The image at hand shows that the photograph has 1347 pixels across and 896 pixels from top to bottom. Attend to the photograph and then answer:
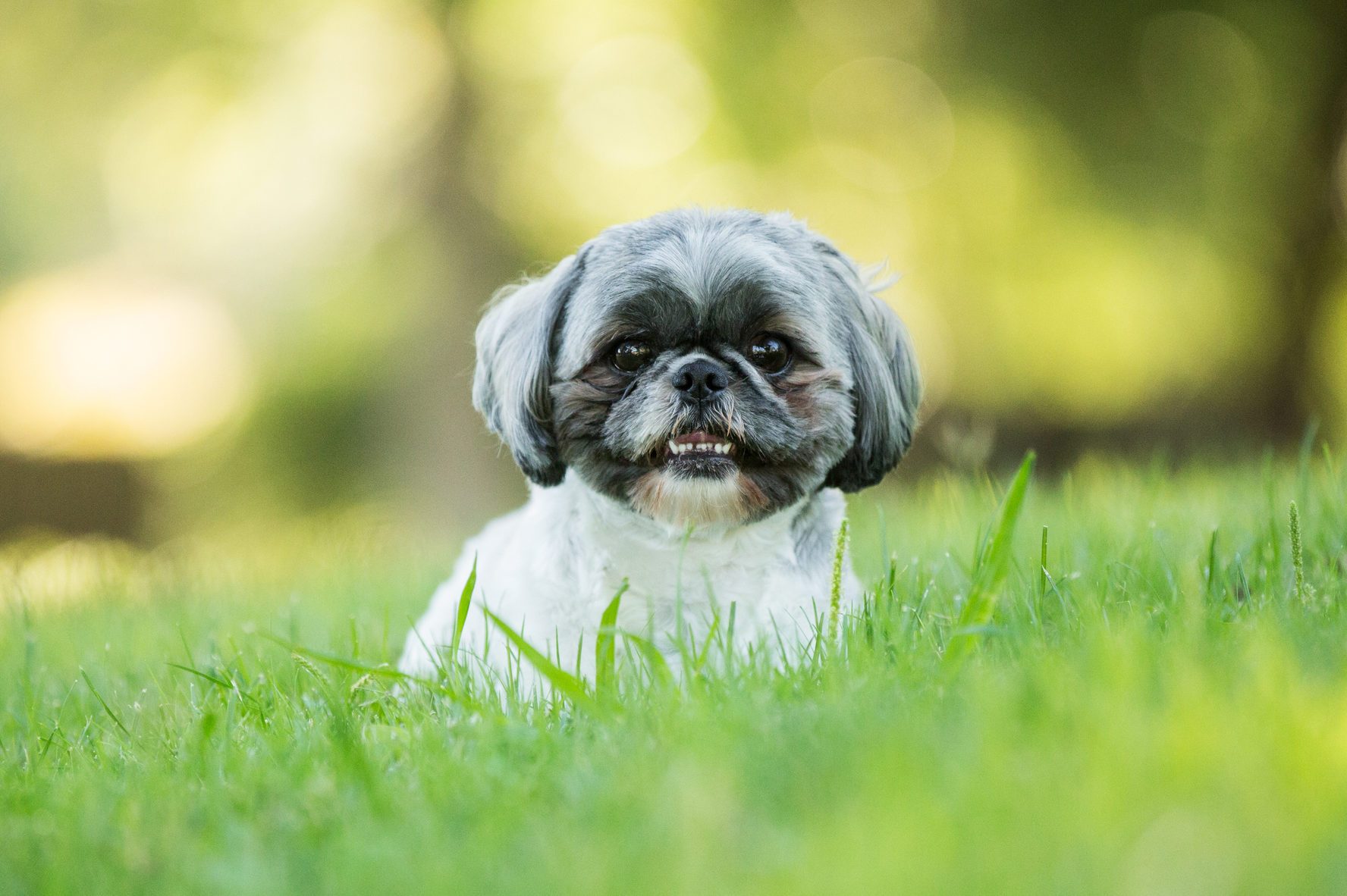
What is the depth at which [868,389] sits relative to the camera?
3.79 meters

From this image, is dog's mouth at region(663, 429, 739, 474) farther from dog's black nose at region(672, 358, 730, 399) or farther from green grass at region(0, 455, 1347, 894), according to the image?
green grass at region(0, 455, 1347, 894)

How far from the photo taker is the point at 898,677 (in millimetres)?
2559

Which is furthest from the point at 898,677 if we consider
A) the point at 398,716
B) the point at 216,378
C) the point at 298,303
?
the point at 216,378

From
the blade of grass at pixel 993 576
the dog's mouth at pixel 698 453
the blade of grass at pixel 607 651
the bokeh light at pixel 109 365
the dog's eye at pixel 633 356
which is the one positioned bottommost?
the bokeh light at pixel 109 365

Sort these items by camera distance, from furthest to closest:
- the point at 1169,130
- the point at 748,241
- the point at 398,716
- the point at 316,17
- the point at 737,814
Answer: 1. the point at 1169,130
2. the point at 316,17
3. the point at 748,241
4. the point at 398,716
5. the point at 737,814

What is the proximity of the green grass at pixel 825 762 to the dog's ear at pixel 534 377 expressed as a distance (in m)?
0.68

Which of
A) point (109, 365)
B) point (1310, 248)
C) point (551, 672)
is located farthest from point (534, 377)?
point (109, 365)

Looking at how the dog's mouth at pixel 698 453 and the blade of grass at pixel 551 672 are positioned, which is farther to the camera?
the dog's mouth at pixel 698 453

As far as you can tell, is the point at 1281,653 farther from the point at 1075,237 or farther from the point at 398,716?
the point at 1075,237

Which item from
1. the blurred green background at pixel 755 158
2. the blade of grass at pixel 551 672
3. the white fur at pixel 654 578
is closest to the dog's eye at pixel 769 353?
the white fur at pixel 654 578

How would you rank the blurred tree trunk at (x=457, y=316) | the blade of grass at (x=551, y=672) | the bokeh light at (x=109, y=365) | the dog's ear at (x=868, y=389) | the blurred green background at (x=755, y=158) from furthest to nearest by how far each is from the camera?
the bokeh light at (x=109, y=365)
the blurred tree trunk at (x=457, y=316)
the blurred green background at (x=755, y=158)
the dog's ear at (x=868, y=389)
the blade of grass at (x=551, y=672)

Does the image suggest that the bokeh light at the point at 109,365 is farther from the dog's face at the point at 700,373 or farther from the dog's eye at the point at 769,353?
the dog's eye at the point at 769,353

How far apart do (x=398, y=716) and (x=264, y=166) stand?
960 centimetres

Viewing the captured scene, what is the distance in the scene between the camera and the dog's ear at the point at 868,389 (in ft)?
12.4
